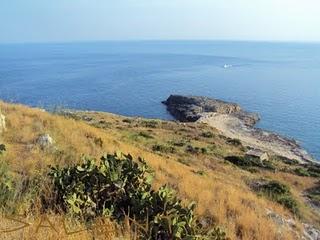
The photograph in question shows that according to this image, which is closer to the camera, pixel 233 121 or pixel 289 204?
pixel 289 204

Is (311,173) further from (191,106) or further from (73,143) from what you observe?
(191,106)

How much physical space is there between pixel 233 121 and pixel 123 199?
85844mm

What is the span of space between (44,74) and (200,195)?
14572 centimetres

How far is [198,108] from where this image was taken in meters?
101

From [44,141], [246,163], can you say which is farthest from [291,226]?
[246,163]

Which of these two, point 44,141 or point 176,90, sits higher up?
point 44,141

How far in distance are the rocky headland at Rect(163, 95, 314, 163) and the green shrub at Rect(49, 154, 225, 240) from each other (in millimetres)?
55757

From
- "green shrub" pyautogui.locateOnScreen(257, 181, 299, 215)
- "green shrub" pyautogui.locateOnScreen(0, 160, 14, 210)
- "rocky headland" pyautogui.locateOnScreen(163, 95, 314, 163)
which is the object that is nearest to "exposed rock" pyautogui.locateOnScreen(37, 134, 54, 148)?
"green shrub" pyautogui.locateOnScreen(0, 160, 14, 210)

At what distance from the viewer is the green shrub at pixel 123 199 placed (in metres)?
6.30

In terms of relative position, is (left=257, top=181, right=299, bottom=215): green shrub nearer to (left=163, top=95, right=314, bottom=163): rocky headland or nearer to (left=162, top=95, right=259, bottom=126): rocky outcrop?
(left=163, top=95, right=314, bottom=163): rocky headland

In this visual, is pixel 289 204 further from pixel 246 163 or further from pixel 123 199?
pixel 246 163

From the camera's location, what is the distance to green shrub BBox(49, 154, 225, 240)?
6.30 meters

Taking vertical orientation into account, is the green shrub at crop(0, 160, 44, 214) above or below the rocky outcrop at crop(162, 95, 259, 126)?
above

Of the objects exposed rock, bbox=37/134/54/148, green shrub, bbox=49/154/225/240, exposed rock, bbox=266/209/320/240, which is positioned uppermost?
green shrub, bbox=49/154/225/240
